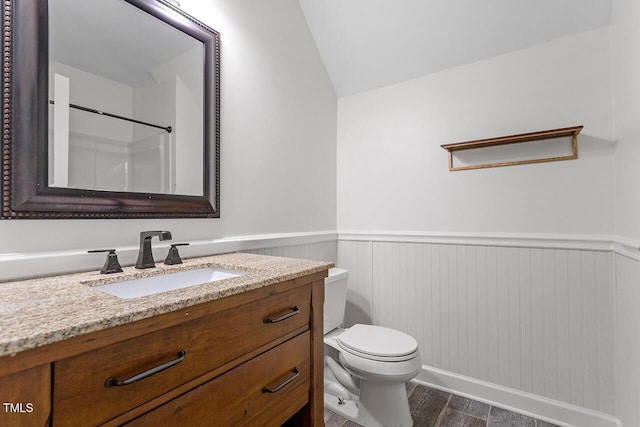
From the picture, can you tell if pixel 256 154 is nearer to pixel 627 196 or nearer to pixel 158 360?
pixel 158 360

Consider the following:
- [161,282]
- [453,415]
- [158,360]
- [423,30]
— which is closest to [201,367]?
[158,360]

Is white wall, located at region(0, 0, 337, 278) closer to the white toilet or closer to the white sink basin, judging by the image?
the white sink basin

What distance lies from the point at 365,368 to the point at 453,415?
0.68m

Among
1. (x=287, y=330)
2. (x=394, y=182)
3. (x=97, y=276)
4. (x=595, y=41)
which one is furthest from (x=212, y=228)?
(x=595, y=41)

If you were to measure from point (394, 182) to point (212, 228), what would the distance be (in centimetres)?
133

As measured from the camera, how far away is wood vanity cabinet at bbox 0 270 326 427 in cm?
56

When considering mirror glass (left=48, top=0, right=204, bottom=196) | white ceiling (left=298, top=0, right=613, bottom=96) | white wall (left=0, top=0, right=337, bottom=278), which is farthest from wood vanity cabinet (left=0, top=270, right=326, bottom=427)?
white ceiling (left=298, top=0, right=613, bottom=96)

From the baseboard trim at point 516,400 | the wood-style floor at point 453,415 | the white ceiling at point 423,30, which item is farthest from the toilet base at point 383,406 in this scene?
the white ceiling at point 423,30

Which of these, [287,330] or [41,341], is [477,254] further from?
[41,341]

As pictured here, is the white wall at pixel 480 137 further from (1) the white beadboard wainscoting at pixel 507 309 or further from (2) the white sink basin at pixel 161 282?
(2) the white sink basin at pixel 161 282

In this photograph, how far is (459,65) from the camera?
6.57 ft

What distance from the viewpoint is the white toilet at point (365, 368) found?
1.53 meters

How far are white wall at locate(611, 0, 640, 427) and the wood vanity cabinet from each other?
1277mm

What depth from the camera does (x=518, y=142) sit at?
1790 mm
